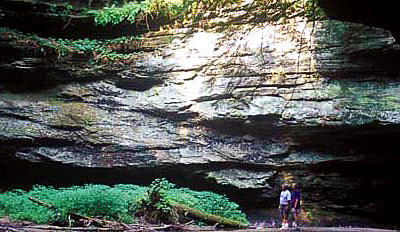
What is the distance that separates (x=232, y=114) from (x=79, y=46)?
538 centimetres

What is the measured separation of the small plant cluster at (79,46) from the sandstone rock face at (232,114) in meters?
0.32

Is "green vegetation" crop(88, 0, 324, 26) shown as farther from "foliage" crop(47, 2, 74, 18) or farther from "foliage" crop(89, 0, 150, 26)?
"foliage" crop(47, 2, 74, 18)

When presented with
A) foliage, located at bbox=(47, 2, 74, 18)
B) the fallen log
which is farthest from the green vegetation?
the fallen log

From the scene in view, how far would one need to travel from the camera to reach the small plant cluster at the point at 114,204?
32.3 ft

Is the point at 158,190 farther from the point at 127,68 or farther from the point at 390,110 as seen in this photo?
the point at 390,110

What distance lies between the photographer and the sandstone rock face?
507 inches

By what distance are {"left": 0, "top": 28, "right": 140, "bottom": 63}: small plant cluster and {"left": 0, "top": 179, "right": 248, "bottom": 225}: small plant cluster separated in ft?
13.9

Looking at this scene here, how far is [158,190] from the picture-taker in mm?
10648

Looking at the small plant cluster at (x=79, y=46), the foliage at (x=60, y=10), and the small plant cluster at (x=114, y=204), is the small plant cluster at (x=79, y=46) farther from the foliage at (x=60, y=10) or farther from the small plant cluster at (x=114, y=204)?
the small plant cluster at (x=114, y=204)

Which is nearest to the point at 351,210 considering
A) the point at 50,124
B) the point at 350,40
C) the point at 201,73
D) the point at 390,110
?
the point at 390,110

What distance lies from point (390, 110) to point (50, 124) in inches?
389

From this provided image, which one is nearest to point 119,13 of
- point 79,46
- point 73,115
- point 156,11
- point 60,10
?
point 156,11

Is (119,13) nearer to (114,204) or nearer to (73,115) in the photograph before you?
(73,115)

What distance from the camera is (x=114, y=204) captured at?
33.3 ft
